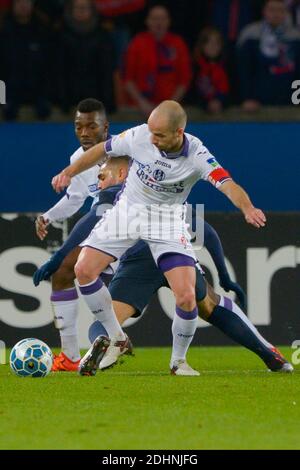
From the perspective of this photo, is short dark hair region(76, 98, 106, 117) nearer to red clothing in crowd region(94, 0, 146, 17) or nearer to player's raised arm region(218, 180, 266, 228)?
player's raised arm region(218, 180, 266, 228)

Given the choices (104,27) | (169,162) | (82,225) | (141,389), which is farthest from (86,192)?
(104,27)

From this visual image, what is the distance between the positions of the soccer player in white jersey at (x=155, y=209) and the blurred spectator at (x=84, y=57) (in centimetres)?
429

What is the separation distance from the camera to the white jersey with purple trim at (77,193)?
33.5 ft

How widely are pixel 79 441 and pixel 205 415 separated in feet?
3.56

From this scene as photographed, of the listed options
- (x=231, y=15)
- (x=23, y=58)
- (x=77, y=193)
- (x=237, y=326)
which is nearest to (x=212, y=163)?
(x=237, y=326)

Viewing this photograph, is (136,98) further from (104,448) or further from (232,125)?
(104,448)

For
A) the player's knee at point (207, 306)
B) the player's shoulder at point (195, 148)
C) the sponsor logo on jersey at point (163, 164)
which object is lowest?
the player's knee at point (207, 306)

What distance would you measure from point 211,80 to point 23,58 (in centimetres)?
202

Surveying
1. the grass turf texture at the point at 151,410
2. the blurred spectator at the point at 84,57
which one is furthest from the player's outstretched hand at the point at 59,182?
the blurred spectator at the point at 84,57

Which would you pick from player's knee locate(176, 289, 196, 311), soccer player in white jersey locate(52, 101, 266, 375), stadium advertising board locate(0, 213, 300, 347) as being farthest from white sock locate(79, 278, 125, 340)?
stadium advertising board locate(0, 213, 300, 347)

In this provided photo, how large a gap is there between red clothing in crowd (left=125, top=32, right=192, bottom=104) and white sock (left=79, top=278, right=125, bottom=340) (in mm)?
5078

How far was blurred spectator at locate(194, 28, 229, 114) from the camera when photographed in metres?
13.4

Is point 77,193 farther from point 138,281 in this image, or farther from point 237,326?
point 237,326

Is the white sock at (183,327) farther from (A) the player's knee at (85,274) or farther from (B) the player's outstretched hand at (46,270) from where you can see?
(B) the player's outstretched hand at (46,270)
